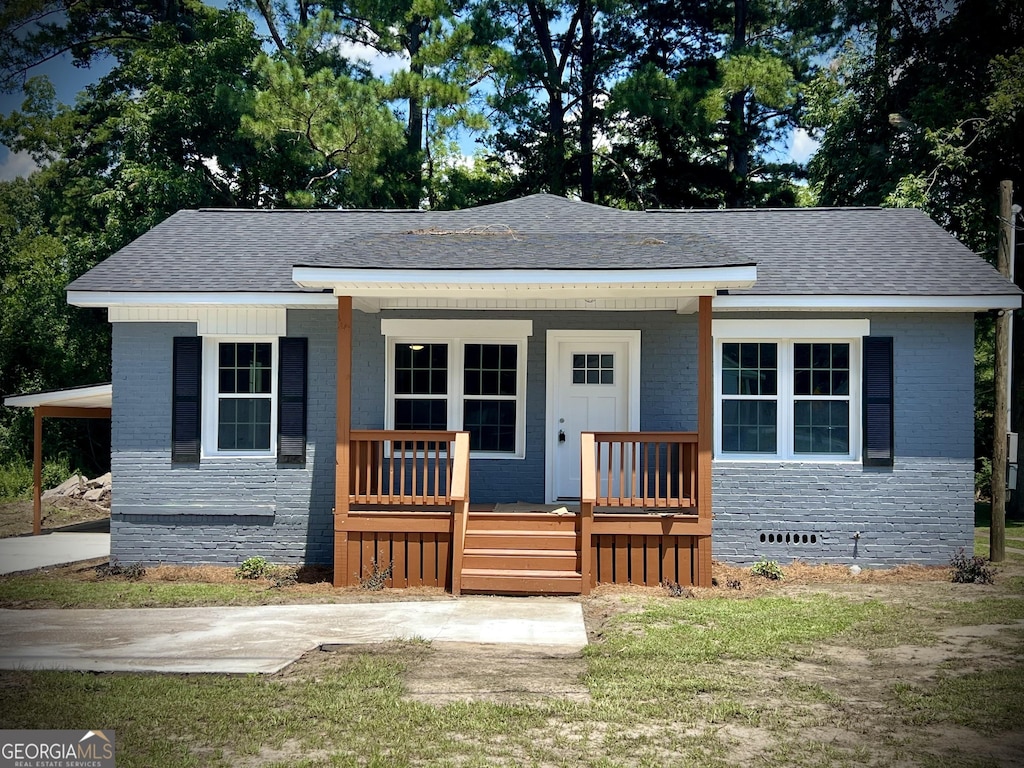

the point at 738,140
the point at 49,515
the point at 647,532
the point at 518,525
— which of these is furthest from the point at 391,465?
the point at 738,140

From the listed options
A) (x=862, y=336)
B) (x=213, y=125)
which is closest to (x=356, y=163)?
(x=213, y=125)

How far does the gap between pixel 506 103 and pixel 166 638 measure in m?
19.2

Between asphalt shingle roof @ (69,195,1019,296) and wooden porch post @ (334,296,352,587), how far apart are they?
68cm

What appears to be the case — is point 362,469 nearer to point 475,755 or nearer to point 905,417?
point 475,755

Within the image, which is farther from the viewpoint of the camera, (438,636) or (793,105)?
(793,105)

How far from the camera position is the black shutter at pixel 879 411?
11.2 meters

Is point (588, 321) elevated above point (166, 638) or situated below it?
above

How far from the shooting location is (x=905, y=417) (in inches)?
442

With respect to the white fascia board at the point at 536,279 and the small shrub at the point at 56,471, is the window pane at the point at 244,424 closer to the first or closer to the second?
the white fascia board at the point at 536,279

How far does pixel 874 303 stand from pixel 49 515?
1533 cm

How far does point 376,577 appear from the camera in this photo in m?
9.98

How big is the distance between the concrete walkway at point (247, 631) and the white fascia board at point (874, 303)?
13.9 ft

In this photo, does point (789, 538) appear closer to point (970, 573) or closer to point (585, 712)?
point (970, 573)

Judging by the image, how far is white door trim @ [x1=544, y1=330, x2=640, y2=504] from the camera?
11.5 meters
